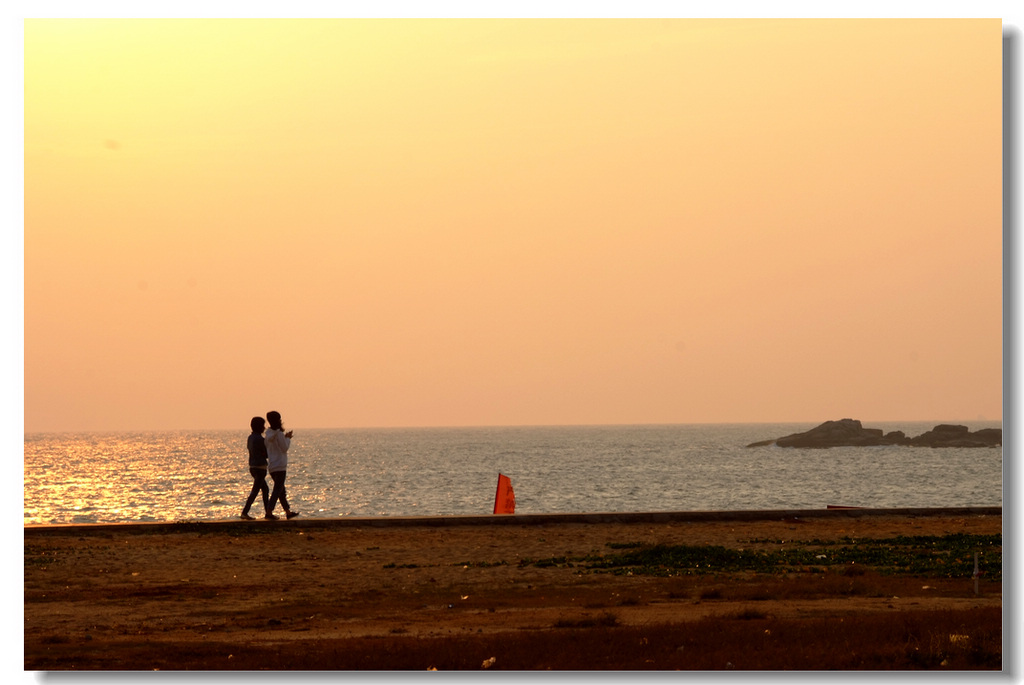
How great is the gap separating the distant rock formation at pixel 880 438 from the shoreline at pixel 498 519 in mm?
172248

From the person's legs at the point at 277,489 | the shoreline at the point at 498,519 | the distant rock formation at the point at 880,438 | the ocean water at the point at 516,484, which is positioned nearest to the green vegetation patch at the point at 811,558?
the shoreline at the point at 498,519

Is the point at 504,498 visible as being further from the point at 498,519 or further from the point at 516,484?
the point at 516,484

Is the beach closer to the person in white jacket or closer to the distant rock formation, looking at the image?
the person in white jacket

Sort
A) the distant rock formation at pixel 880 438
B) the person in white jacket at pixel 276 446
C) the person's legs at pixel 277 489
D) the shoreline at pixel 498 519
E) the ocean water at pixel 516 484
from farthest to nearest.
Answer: the distant rock formation at pixel 880 438
the ocean water at pixel 516 484
the shoreline at pixel 498 519
the person's legs at pixel 277 489
the person in white jacket at pixel 276 446

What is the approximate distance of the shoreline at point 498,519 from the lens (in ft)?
61.9

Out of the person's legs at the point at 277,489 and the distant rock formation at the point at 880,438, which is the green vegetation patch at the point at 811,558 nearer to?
the person's legs at the point at 277,489

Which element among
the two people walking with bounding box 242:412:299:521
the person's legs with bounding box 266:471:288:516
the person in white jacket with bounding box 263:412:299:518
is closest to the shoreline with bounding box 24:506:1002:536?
the person's legs with bounding box 266:471:288:516

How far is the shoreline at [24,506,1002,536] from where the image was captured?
18875mm

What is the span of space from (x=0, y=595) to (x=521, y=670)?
3983 millimetres

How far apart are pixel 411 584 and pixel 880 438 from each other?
191986 millimetres

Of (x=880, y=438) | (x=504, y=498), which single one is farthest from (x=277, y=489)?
(x=880, y=438)

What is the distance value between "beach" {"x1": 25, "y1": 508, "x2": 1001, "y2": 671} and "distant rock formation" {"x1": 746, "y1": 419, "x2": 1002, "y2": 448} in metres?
174

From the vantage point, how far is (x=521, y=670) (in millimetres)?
9180

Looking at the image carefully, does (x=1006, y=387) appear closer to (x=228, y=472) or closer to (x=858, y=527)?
(x=858, y=527)
